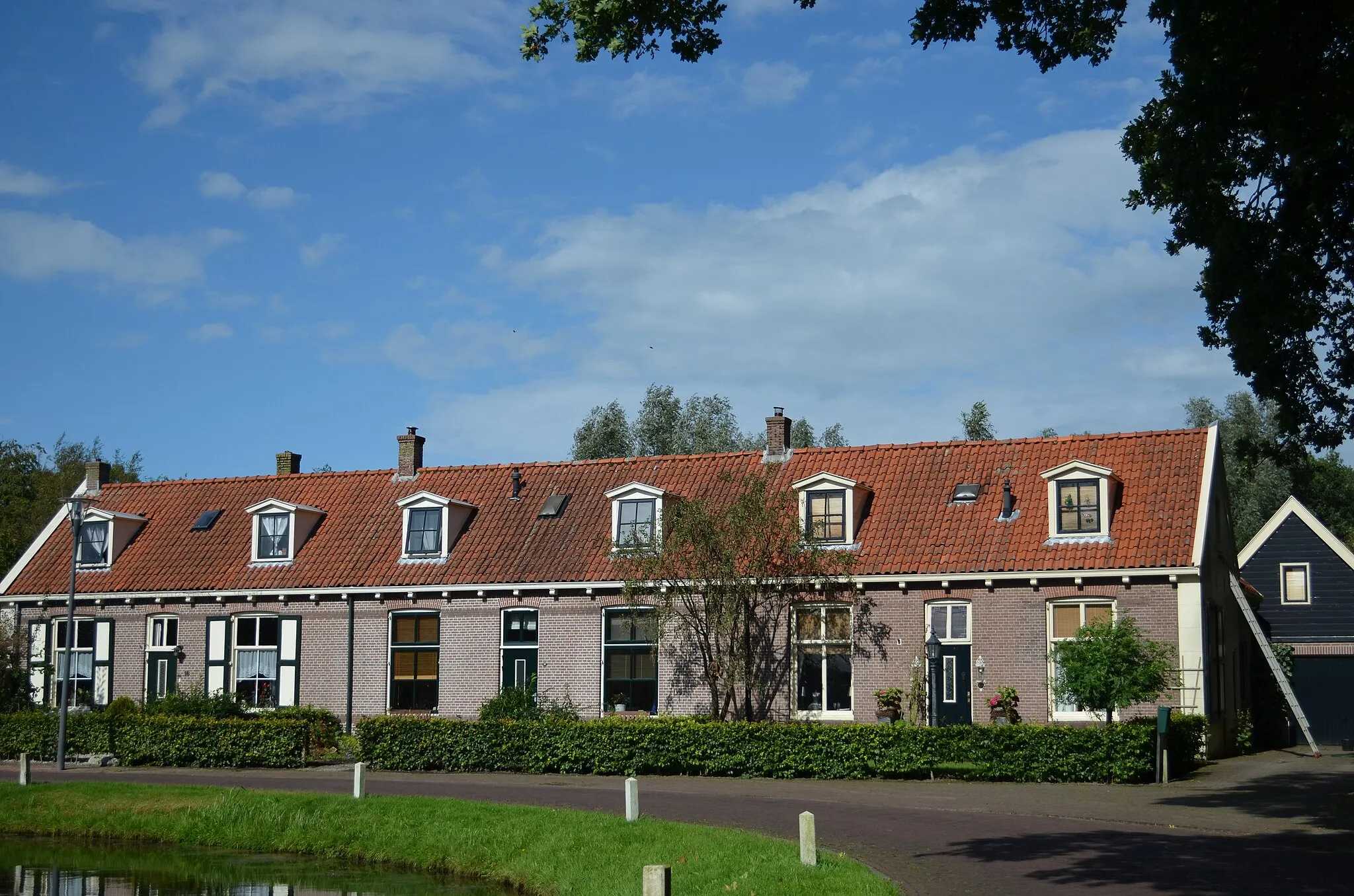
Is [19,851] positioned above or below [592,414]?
below

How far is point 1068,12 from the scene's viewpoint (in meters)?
14.2

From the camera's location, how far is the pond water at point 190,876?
56.4 ft

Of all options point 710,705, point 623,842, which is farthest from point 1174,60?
point 710,705

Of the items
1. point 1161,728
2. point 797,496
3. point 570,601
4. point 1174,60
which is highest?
point 1174,60

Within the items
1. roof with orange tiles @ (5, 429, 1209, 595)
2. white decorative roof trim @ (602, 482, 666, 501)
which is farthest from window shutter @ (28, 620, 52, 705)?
white decorative roof trim @ (602, 482, 666, 501)

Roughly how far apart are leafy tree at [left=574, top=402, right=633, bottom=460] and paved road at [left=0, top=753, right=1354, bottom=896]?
31977 millimetres

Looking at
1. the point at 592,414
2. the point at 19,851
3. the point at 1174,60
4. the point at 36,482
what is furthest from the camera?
the point at 592,414

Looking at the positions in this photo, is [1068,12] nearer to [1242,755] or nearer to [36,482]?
[1242,755]

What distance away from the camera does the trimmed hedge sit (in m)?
23.1

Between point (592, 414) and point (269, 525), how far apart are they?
25.5 m

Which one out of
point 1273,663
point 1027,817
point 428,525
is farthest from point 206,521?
point 1273,663

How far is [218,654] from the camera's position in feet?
111

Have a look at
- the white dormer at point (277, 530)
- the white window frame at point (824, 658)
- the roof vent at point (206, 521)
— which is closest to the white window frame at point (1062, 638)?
the white window frame at point (824, 658)

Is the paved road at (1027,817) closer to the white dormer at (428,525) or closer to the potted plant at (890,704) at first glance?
the potted plant at (890,704)
